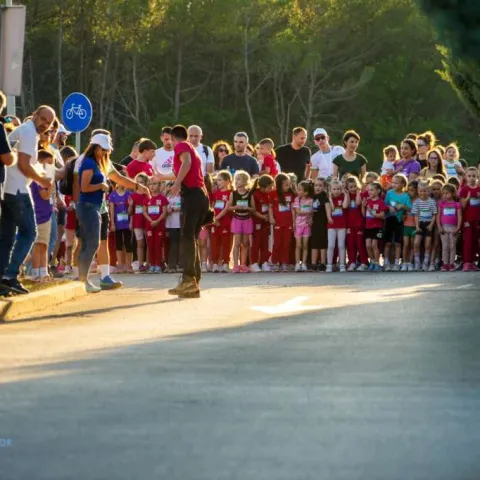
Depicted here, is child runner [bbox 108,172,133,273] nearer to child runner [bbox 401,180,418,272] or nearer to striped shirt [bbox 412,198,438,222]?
child runner [bbox 401,180,418,272]

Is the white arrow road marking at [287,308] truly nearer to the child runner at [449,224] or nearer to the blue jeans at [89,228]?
the blue jeans at [89,228]

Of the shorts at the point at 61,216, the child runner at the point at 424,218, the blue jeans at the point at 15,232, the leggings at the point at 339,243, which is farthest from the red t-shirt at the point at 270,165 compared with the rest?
the blue jeans at the point at 15,232

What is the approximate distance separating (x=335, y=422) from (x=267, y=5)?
71.1m

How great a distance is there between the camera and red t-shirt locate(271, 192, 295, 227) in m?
29.4

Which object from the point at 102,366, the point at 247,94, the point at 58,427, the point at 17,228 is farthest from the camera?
the point at 247,94

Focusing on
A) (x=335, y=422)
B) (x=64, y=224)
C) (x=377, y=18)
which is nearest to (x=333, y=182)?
(x=64, y=224)

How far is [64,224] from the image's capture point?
92.3ft

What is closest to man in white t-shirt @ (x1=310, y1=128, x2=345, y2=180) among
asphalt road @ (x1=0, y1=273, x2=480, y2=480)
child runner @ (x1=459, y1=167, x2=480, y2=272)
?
child runner @ (x1=459, y1=167, x2=480, y2=272)

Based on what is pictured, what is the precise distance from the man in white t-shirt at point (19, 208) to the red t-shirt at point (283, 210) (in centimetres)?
1122

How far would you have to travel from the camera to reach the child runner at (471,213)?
28.2 m

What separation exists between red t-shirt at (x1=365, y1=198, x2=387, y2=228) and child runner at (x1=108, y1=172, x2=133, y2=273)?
3.63 metres

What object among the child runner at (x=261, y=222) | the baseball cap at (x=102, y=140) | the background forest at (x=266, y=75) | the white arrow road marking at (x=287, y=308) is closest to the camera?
the white arrow road marking at (x=287, y=308)

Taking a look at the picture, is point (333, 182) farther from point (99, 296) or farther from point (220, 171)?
point (99, 296)

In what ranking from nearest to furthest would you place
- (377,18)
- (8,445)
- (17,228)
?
(8,445), (17,228), (377,18)
